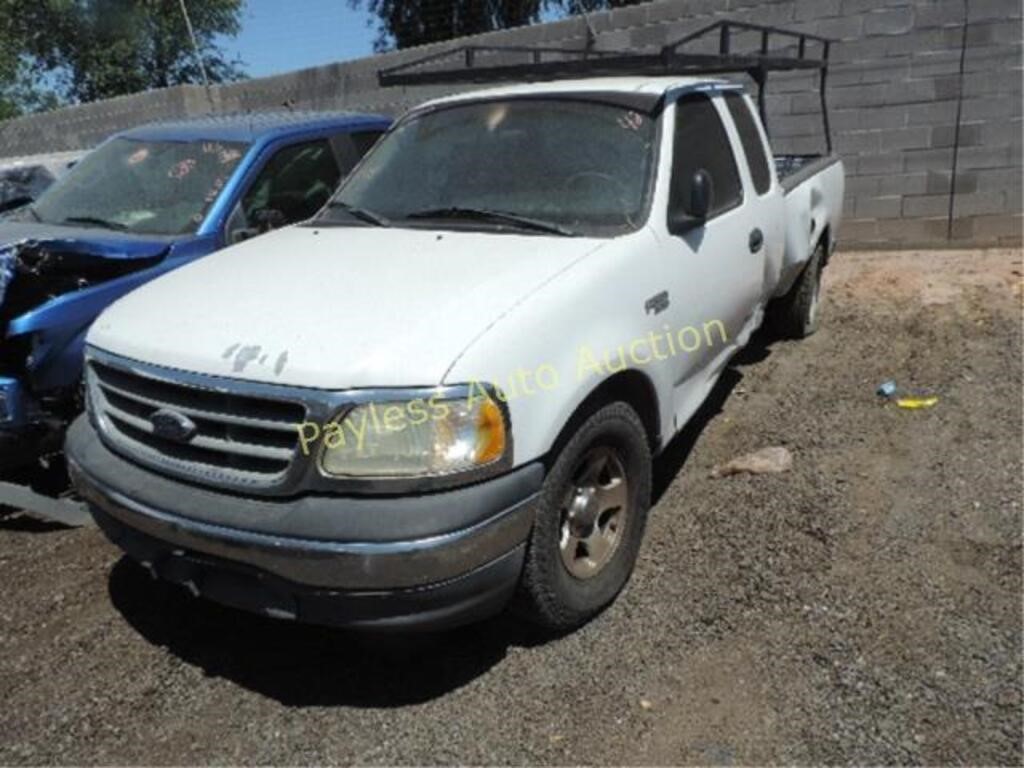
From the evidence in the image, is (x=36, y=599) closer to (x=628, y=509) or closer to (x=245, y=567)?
(x=245, y=567)

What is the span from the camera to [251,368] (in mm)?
2609

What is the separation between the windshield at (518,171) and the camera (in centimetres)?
351

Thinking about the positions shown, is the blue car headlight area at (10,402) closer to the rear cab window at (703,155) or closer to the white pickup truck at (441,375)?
the white pickup truck at (441,375)

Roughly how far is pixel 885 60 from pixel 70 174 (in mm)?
6814

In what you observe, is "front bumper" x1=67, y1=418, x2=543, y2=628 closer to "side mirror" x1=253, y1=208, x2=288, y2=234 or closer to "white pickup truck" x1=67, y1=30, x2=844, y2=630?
"white pickup truck" x1=67, y1=30, x2=844, y2=630

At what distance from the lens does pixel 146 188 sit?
5078 mm

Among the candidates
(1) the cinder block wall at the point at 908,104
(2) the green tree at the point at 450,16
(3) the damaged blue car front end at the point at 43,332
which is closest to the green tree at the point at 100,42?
(2) the green tree at the point at 450,16

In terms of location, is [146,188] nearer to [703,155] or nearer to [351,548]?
[703,155]

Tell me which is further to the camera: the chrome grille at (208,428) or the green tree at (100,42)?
the green tree at (100,42)

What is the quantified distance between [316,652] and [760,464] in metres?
2.33

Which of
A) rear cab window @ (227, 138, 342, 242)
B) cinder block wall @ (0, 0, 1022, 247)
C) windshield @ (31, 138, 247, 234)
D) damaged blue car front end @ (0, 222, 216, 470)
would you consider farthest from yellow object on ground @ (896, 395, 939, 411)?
damaged blue car front end @ (0, 222, 216, 470)

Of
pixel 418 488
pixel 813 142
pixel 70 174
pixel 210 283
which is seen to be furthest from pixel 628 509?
pixel 813 142

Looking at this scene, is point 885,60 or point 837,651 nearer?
point 837,651

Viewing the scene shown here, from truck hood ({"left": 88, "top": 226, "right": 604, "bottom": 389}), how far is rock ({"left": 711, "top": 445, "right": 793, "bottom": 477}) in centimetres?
164
